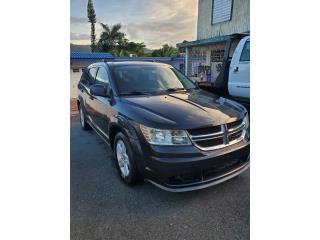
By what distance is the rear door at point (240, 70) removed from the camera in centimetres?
480

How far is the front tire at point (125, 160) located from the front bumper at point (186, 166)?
249 millimetres

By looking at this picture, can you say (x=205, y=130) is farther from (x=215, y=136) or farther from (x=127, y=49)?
(x=127, y=49)

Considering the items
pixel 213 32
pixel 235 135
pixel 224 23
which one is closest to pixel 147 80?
pixel 235 135

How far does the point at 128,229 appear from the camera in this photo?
234 centimetres

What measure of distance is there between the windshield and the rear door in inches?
52.6

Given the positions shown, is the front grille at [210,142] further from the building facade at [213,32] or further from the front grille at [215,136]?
the building facade at [213,32]

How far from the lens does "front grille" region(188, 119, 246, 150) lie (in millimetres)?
2516

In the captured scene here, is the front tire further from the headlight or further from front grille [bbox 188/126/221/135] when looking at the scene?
front grille [bbox 188/126/221/135]

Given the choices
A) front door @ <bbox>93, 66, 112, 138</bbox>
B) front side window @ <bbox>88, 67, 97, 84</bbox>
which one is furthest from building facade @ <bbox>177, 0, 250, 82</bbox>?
front door @ <bbox>93, 66, 112, 138</bbox>

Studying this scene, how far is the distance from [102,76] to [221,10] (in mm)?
10060
